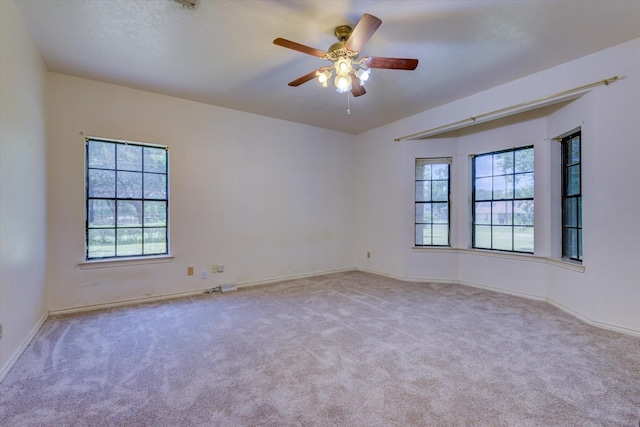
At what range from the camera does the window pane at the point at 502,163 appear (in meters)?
4.48

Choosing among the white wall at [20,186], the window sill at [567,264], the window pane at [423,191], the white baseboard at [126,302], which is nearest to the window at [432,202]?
the window pane at [423,191]

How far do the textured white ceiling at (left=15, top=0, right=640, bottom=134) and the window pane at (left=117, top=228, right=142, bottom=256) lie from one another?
1909 mm

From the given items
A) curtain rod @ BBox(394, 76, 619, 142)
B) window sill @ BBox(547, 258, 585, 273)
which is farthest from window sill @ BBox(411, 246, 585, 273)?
curtain rod @ BBox(394, 76, 619, 142)

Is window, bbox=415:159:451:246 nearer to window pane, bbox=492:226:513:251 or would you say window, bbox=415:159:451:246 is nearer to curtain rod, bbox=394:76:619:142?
curtain rod, bbox=394:76:619:142

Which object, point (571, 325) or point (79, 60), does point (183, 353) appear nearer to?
point (79, 60)

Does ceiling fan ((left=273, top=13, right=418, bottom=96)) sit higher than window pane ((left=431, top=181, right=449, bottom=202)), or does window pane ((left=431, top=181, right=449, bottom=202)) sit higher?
ceiling fan ((left=273, top=13, right=418, bottom=96))

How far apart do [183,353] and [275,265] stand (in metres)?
2.67

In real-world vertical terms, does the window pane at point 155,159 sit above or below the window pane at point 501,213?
above

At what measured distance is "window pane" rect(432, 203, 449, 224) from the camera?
512 cm

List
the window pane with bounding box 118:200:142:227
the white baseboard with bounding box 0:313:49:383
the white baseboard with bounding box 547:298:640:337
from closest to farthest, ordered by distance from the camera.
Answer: the white baseboard with bounding box 0:313:49:383 < the white baseboard with bounding box 547:298:640:337 < the window pane with bounding box 118:200:142:227

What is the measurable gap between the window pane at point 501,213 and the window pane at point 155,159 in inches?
197

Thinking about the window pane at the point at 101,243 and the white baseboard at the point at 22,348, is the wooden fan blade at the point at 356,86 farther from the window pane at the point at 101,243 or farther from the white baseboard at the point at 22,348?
the white baseboard at the point at 22,348

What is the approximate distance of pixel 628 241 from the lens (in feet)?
9.57

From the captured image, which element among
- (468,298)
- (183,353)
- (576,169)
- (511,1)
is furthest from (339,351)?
(576,169)
